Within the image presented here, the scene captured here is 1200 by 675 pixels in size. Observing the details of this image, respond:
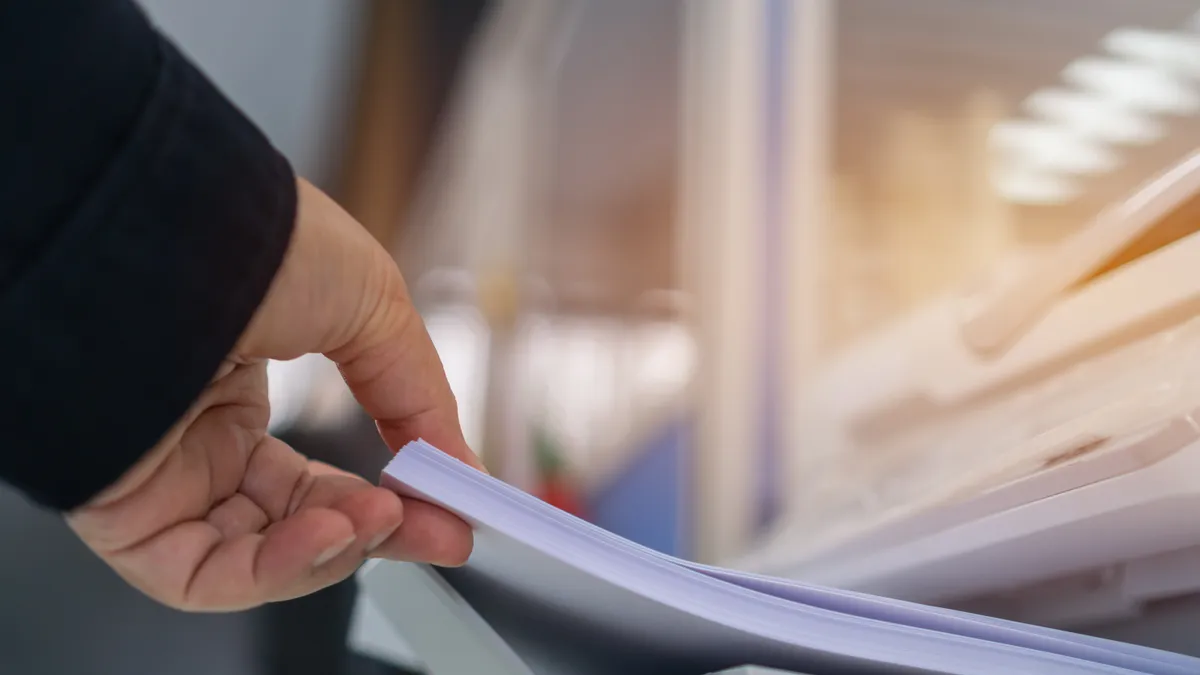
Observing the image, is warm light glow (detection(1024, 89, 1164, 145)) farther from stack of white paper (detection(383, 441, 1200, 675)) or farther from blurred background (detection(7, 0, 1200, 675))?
stack of white paper (detection(383, 441, 1200, 675))

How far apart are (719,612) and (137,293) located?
18 cm

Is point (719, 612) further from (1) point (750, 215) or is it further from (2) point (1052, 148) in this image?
(2) point (1052, 148)

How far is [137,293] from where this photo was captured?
22 centimetres

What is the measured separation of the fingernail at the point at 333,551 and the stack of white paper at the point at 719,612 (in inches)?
0.8

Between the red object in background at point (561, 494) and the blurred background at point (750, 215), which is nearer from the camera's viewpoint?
the blurred background at point (750, 215)

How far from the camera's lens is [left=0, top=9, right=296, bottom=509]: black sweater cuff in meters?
0.21

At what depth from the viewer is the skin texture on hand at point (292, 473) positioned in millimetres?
233

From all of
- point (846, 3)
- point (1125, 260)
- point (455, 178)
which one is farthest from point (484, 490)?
point (455, 178)

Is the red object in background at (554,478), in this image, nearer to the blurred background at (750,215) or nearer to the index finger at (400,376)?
the blurred background at (750,215)

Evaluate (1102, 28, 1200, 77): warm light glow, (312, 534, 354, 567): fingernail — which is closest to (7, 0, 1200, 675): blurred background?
(1102, 28, 1200, 77): warm light glow

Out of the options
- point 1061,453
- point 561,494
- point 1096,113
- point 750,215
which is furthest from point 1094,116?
point 561,494

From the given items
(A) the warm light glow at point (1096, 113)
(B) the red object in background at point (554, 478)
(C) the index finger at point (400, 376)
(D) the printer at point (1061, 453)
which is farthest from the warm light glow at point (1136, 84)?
(B) the red object in background at point (554, 478)

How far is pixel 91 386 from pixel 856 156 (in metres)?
0.76

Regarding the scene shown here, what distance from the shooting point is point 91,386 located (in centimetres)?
21
